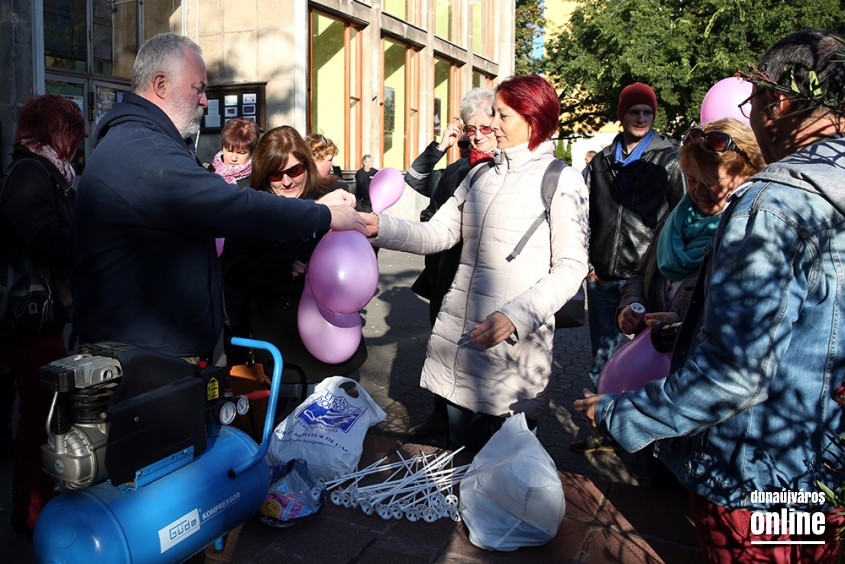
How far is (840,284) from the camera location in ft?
5.05

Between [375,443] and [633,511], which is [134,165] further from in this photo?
[633,511]

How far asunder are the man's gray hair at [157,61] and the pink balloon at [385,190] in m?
1.64

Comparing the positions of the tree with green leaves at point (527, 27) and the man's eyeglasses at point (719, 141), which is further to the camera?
the tree with green leaves at point (527, 27)

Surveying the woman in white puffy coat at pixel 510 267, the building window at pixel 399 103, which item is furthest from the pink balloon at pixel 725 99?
the building window at pixel 399 103

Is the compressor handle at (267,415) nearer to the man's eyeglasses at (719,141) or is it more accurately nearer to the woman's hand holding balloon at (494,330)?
the woman's hand holding balloon at (494,330)

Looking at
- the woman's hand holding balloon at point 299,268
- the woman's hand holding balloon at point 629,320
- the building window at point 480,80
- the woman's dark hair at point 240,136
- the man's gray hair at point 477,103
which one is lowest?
the woman's hand holding balloon at point 629,320

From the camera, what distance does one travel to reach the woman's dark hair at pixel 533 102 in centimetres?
285

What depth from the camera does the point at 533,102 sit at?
9.34 feet

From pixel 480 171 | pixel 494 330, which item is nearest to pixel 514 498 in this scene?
pixel 494 330

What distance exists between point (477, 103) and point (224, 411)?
2.66 metres

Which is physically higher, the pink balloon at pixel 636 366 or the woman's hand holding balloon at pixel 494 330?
the woman's hand holding balloon at pixel 494 330

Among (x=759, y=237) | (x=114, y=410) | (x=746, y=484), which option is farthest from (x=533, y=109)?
(x=114, y=410)

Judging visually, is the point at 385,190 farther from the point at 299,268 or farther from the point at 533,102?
the point at 533,102

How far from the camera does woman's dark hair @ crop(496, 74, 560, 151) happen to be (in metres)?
2.85
